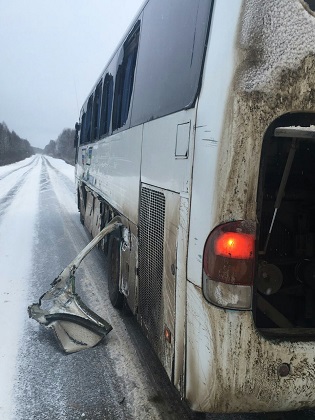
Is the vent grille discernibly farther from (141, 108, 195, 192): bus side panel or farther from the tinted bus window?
the tinted bus window

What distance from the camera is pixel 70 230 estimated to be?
9.63 meters

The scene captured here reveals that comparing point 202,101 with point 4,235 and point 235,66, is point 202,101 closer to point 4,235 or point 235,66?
point 235,66

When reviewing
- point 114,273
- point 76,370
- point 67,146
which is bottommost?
point 76,370

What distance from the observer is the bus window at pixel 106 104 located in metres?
5.31

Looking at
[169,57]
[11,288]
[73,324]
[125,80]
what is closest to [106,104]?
[125,80]

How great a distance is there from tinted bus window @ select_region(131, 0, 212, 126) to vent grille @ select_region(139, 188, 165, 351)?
24.8 inches

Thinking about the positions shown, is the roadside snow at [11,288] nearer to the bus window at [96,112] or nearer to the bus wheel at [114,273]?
the bus wheel at [114,273]

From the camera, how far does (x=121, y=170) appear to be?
13.7 ft

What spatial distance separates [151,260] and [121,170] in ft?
4.90

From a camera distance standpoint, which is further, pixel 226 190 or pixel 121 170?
pixel 121 170

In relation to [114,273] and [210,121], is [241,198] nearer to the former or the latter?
[210,121]

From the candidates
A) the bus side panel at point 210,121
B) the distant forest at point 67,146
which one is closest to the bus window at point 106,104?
the bus side panel at point 210,121

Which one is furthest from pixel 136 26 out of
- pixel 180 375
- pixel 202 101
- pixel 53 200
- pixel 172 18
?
pixel 53 200

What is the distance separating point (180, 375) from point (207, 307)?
50cm
